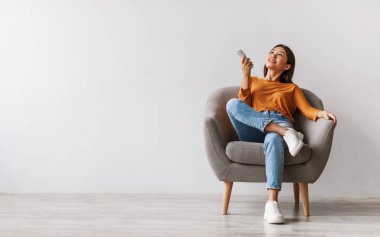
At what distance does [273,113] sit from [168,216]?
92 cm

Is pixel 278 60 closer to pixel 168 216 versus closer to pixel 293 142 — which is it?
pixel 293 142

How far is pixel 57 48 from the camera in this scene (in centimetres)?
419

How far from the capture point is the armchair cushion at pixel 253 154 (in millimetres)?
3182

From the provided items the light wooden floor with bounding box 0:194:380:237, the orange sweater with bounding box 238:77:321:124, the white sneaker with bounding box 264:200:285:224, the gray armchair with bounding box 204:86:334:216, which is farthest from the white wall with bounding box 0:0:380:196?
the white sneaker with bounding box 264:200:285:224

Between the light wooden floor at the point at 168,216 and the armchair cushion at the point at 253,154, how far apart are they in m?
0.33

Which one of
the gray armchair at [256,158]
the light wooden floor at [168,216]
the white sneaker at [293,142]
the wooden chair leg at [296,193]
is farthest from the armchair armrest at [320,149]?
the wooden chair leg at [296,193]

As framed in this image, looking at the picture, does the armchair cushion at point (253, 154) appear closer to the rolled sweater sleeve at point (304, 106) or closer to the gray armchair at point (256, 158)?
the gray armchair at point (256, 158)

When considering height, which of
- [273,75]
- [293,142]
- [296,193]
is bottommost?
[296,193]

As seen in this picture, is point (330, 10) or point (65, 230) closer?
point (65, 230)

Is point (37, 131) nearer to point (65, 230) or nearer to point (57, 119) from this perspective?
point (57, 119)

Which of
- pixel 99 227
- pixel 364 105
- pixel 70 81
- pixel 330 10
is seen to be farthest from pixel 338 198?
pixel 70 81

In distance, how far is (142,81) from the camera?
13.6ft

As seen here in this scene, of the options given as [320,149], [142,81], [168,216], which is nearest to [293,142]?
[320,149]

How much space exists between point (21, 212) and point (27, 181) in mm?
818
